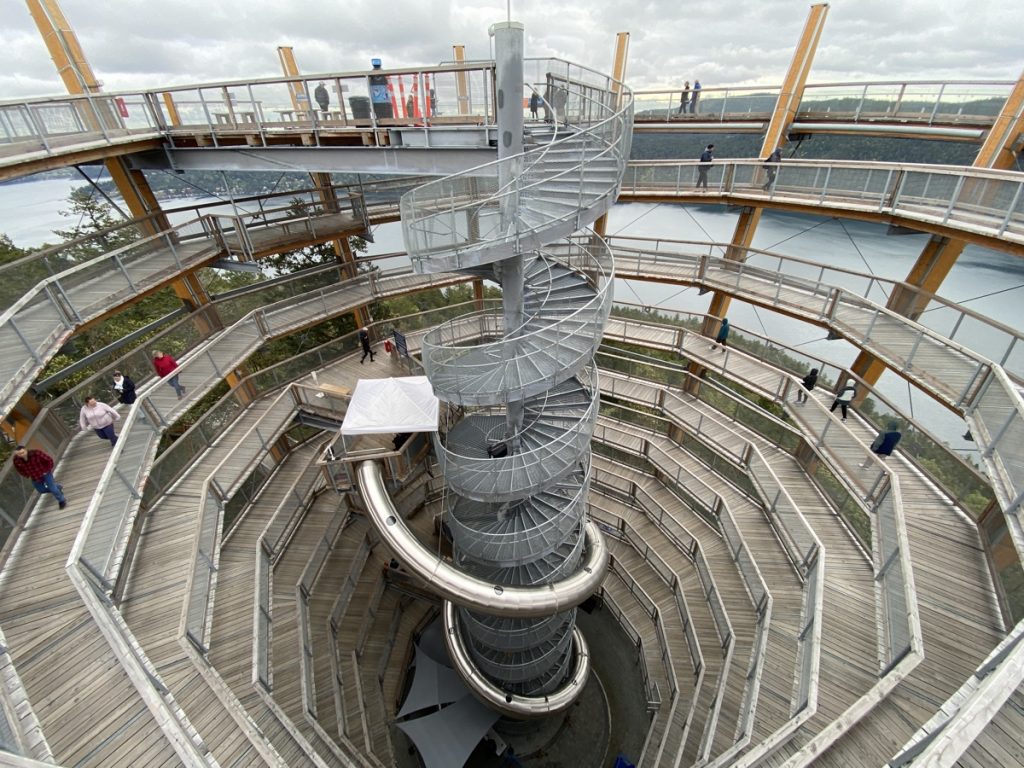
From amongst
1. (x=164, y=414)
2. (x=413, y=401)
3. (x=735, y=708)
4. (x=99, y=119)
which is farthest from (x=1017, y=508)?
(x=99, y=119)

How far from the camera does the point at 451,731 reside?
13414 mm

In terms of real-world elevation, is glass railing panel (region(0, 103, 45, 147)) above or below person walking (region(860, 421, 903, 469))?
above

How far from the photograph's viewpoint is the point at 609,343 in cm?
1947

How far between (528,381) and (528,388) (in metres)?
0.14

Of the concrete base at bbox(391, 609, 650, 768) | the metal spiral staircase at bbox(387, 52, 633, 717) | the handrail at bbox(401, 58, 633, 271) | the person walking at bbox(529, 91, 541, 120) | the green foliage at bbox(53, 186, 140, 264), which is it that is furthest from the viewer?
the concrete base at bbox(391, 609, 650, 768)

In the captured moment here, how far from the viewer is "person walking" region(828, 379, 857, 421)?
12904 mm

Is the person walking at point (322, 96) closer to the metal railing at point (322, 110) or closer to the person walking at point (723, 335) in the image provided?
the metal railing at point (322, 110)

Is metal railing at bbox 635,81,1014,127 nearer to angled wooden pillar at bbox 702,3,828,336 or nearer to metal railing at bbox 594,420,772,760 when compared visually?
angled wooden pillar at bbox 702,3,828,336

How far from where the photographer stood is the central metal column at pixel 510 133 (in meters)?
6.90

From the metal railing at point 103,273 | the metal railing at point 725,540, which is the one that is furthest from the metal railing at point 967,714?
the metal railing at point 103,273

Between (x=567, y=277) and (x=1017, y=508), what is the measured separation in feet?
30.1

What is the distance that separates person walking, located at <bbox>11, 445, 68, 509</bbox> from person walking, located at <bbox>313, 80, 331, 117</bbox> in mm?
9459

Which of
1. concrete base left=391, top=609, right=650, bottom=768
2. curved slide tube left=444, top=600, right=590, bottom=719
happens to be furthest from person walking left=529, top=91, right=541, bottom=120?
concrete base left=391, top=609, right=650, bottom=768

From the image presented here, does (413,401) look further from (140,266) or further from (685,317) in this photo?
(685,317)
